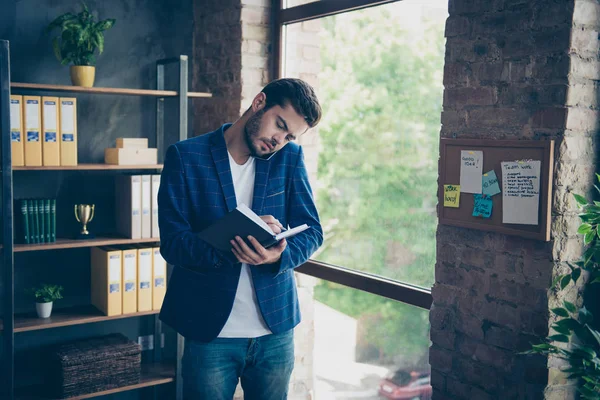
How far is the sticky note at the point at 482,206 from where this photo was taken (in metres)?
2.18

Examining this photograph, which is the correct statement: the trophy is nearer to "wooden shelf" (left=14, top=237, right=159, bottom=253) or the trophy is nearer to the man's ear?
"wooden shelf" (left=14, top=237, right=159, bottom=253)

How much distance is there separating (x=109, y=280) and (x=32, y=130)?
0.83m

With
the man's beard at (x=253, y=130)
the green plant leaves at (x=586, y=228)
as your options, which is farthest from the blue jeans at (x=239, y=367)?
the green plant leaves at (x=586, y=228)

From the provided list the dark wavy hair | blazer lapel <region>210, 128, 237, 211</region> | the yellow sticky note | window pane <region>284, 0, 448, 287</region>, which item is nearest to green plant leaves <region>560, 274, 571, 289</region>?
the yellow sticky note

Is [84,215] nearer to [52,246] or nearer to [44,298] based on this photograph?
[52,246]

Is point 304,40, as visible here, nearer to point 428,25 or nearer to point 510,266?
point 428,25

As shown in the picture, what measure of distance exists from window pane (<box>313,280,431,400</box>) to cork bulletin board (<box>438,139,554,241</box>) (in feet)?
2.02

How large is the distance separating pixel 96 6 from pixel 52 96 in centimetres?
55

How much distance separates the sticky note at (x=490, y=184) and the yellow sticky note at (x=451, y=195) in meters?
0.13

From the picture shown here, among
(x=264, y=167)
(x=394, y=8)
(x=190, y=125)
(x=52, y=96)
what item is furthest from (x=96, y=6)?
(x=264, y=167)

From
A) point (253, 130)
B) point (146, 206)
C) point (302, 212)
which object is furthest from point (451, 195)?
Result: point (146, 206)

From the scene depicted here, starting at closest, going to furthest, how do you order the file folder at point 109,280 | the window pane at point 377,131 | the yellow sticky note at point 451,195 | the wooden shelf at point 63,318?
1. the yellow sticky note at point 451,195
2. the window pane at point 377,131
3. the wooden shelf at point 63,318
4. the file folder at point 109,280

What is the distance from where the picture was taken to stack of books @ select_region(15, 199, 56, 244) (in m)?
3.00

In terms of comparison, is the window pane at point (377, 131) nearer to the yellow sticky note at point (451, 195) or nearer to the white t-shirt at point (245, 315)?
the yellow sticky note at point (451, 195)
